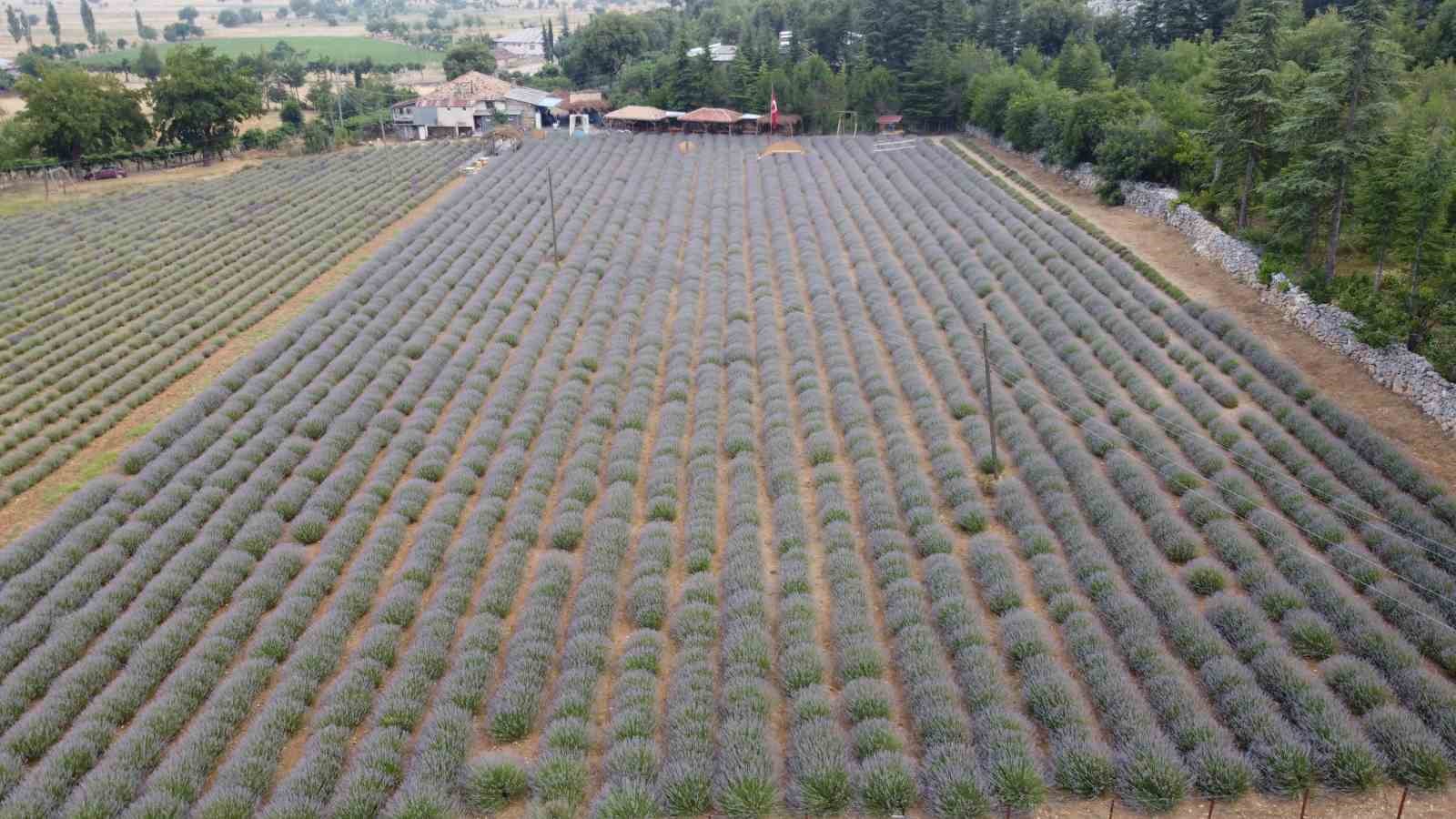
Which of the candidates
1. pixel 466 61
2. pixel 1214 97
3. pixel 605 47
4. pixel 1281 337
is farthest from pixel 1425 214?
pixel 466 61

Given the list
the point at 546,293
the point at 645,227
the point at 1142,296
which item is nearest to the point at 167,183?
the point at 645,227

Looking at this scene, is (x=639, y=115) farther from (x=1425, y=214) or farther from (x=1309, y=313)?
(x=1425, y=214)

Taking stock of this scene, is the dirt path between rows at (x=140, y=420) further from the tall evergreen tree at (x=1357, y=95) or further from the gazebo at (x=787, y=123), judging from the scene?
the gazebo at (x=787, y=123)

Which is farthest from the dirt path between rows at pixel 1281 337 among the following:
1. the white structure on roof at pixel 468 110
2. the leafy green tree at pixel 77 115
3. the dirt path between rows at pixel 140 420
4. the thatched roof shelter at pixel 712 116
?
the leafy green tree at pixel 77 115

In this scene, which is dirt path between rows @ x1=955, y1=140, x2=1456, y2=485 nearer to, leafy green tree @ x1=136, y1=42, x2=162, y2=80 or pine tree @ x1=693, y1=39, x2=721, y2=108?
pine tree @ x1=693, y1=39, x2=721, y2=108

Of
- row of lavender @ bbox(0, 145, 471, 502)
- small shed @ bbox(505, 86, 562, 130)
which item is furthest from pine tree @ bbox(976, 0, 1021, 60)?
row of lavender @ bbox(0, 145, 471, 502)
